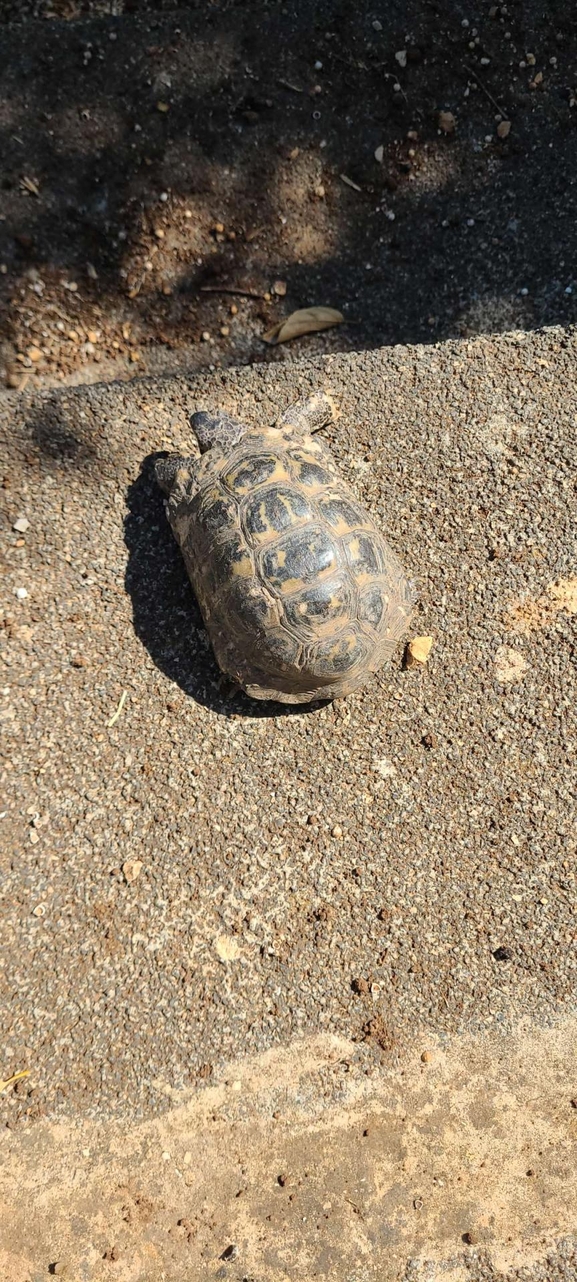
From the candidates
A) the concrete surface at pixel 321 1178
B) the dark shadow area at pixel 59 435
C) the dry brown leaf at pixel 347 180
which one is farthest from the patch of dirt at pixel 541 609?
the dry brown leaf at pixel 347 180

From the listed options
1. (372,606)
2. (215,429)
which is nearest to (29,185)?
(215,429)

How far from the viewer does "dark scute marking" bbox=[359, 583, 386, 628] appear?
77.0 inches

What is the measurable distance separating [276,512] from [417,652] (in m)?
0.61

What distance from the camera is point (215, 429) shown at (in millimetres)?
2188

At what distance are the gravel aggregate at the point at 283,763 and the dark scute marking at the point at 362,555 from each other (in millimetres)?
263

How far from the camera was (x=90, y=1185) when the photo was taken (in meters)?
1.81

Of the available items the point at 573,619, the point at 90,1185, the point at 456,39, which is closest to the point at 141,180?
the point at 456,39

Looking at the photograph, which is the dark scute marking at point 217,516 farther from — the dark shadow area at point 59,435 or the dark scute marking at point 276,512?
the dark shadow area at point 59,435

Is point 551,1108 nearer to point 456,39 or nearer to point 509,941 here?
point 509,941

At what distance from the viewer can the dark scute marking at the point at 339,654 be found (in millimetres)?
1935

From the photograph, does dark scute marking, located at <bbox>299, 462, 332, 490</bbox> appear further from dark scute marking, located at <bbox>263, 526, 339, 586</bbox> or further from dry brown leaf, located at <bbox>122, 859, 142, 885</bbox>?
dry brown leaf, located at <bbox>122, 859, 142, 885</bbox>

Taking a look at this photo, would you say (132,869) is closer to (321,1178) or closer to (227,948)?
(227,948)

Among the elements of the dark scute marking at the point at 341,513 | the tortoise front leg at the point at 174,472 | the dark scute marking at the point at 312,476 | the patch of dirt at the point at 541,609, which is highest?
the dark scute marking at the point at 312,476

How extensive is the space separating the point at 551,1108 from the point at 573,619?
133 centimetres
